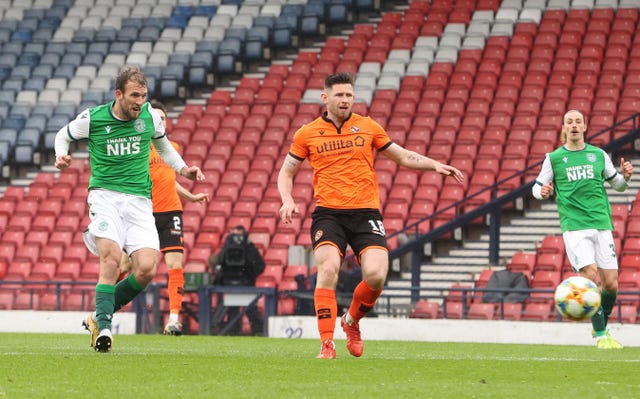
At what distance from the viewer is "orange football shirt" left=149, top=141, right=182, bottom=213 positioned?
1445cm

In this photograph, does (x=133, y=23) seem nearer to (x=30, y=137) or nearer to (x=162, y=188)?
(x=30, y=137)

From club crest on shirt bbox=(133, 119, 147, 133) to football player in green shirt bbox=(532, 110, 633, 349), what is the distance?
12.9 feet

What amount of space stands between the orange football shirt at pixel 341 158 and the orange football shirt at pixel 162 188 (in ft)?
14.6

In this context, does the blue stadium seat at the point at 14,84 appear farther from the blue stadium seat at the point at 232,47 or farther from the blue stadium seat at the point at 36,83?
the blue stadium seat at the point at 232,47

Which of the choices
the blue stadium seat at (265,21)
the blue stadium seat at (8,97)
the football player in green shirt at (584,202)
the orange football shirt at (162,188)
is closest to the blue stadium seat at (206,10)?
the blue stadium seat at (265,21)

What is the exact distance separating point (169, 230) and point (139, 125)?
422 centimetres

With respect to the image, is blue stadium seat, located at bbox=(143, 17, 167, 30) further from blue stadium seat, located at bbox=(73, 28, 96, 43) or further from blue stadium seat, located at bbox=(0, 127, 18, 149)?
A: blue stadium seat, located at bbox=(0, 127, 18, 149)

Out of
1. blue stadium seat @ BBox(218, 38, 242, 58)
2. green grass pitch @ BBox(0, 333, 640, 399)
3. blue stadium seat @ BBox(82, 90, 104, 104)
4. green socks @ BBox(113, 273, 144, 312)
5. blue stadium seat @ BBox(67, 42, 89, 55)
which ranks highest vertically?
blue stadium seat @ BBox(67, 42, 89, 55)

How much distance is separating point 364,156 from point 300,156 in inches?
19.5

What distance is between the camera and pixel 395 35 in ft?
94.6

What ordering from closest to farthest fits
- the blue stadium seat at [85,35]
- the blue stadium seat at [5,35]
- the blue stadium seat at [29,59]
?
the blue stadium seat at [29,59], the blue stadium seat at [85,35], the blue stadium seat at [5,35]

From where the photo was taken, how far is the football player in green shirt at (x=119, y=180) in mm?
10086

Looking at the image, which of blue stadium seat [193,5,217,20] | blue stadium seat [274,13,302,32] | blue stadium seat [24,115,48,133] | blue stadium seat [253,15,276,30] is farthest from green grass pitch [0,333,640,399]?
blue stadium seat [193,5,217,20]

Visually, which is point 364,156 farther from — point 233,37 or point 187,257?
point 233,37
